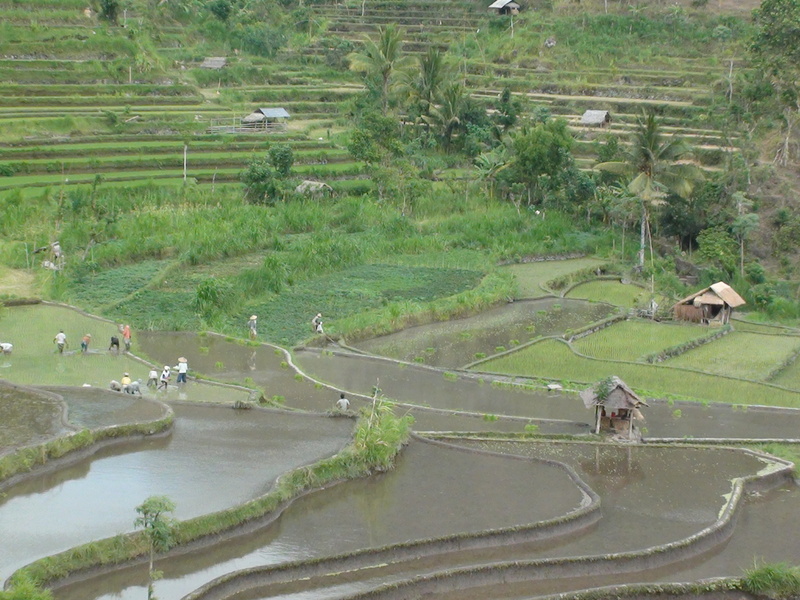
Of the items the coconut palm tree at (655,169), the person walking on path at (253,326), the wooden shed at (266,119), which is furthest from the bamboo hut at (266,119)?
the person walking on path at (253,326)

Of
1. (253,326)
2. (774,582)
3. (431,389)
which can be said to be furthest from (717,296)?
(774,582)

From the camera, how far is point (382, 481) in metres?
14.4

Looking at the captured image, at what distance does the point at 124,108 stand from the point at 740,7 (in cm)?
2525

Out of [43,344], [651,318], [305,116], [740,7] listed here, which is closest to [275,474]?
[43,344]

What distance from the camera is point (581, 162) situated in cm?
3631

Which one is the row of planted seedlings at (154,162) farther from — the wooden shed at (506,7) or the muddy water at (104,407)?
the wooden shed at (506,7)

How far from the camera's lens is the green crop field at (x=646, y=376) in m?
19.5

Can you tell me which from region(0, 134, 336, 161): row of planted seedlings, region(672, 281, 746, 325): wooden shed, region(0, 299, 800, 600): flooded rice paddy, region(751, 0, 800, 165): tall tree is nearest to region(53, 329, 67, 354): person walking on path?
region(0, 299, 800, 600): flooded rice paddy

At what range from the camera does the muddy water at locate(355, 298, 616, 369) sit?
2156 cm

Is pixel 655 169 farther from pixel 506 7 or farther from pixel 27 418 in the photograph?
pixel 506 7

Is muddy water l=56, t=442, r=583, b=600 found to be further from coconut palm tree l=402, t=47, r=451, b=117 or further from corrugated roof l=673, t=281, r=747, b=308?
coconut palm tree l=402, t=47, r=451, b=117

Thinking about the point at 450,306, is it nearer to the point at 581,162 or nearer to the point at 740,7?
the point at 581,162

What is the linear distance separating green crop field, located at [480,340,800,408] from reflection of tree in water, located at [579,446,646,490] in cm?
341

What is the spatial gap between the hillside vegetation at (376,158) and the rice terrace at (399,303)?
130 mm
